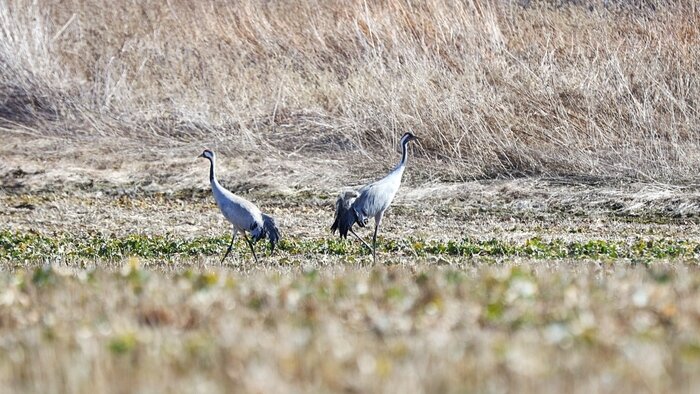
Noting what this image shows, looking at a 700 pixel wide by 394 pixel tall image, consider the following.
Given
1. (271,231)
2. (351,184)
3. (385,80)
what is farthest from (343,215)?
(385,80)

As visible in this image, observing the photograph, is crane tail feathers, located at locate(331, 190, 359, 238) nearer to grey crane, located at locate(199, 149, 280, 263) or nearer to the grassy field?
the grassy field

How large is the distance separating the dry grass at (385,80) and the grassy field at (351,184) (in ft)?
0.14

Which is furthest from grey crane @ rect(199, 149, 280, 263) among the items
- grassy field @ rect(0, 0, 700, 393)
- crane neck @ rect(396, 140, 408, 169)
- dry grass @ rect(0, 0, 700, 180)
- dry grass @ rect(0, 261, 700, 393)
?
dry grass @ rect(0, 261, 700, 393)

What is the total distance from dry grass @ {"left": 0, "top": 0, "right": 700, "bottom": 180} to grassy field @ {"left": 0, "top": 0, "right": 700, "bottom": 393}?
0.04m

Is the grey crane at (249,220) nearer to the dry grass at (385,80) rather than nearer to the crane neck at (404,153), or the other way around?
the crane neck at (404,153)

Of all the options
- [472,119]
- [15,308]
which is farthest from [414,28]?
[15,308]

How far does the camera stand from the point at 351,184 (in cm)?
1530

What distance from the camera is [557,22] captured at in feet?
59.1

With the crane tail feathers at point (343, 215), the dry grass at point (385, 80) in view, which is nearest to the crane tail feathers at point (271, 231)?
the crane tail feathers at point (343, 215)

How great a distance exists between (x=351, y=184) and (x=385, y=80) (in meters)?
1.74

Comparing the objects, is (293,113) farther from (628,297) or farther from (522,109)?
(628,297)

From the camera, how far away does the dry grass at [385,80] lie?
15125mm

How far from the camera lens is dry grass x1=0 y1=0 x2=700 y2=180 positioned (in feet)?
49.6

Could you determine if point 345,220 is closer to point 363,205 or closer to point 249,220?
point 363,205
